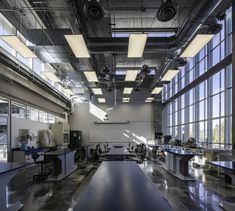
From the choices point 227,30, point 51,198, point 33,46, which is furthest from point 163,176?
point 33,46

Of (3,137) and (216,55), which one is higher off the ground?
(216,55)

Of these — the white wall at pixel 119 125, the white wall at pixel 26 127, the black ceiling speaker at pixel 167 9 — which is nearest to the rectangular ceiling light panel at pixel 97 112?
the white wall at pixel 119 125

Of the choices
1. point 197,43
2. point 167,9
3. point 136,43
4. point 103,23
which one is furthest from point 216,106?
point 167,9

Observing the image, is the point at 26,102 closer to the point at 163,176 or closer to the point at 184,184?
the point at 163,176

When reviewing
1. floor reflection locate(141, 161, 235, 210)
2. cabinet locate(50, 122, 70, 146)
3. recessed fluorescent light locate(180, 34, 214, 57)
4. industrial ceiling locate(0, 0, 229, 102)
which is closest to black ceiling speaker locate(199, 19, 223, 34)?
industrial ceiling locate(0, 0, 229, 102)

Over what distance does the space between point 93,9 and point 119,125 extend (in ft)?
44.2

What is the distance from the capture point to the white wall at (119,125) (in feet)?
58.8

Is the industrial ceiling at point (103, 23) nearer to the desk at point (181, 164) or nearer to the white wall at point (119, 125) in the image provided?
the desk at point (181, 164)

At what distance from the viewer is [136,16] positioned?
811 cm

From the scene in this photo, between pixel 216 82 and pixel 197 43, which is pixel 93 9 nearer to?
pixel 197 43

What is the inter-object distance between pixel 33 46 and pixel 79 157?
24.2 feet

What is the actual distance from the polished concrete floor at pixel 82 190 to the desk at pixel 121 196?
1.59 metres

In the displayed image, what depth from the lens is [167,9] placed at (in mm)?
4867

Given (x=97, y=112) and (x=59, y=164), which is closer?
(x=59, y=164)
